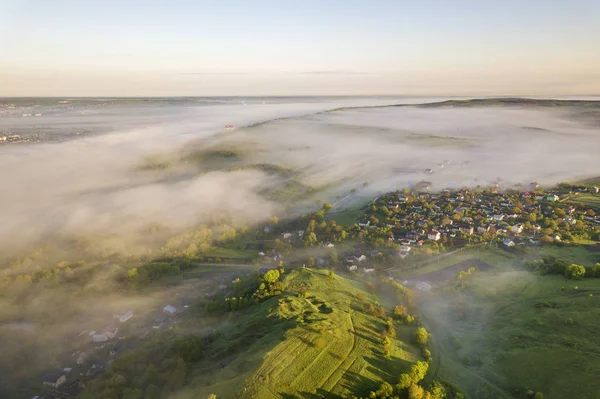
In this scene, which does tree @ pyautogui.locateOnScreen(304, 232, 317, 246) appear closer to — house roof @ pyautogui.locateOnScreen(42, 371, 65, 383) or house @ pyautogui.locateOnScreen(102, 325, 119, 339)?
house @ pyautogui.locateOnScreen(102, 325, 119, 339)

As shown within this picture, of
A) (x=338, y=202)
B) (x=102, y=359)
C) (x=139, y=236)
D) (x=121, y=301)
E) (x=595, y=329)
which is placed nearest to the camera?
(x=595, y=329)

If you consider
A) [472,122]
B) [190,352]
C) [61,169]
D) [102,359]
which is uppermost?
[472,122]

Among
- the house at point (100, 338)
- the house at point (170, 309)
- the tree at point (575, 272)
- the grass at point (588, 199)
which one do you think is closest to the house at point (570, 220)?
the grass at point (588, 199)

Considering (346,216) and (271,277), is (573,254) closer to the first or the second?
(346,216)

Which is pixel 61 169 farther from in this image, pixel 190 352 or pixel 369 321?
pixel 369 321

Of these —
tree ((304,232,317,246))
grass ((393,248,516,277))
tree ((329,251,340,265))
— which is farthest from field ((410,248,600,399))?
tree ((304,232,317,246))

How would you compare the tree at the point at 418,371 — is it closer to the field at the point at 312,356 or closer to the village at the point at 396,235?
the field at the point at 312,356

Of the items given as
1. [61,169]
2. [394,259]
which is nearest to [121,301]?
[394,259]
